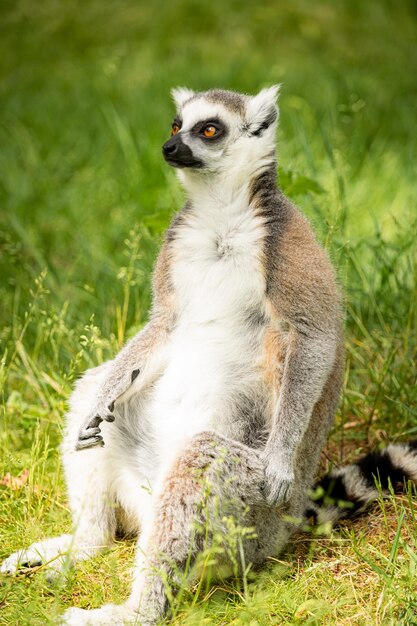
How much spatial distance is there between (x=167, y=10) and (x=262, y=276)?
8.20 metres

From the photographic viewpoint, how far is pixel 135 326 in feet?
15.5

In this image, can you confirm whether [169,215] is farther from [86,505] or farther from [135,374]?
[86,505]

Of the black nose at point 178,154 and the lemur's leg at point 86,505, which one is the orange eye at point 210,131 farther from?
the lemur's leg at point 86,505

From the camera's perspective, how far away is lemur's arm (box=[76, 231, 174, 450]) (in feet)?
11.4

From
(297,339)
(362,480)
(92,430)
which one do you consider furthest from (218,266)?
(362,480)

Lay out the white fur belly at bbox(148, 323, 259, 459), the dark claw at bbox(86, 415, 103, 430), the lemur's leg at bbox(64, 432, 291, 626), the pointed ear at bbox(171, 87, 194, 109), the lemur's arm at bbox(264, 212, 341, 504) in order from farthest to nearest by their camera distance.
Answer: the pointed ear at bbox(171, 87, 194, 109) < the dark claw at bbox(86, 415, 103, 430) < the white fur belly at bbox(148, 323, 259, 459) < the lemur's arm at bbox(264, 212, 341, 504) < the lemur's leg at bbox(64, 432, 291, 626)

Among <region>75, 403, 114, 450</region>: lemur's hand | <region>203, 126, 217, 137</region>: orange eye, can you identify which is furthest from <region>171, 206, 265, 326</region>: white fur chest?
<region>75, 403, 114, 450</region>: lemur's hand

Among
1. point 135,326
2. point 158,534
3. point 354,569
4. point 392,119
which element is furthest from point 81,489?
point 392,119

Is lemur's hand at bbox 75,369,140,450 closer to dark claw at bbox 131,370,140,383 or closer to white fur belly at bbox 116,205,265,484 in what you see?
dark claw at bbox 131,370,140,383

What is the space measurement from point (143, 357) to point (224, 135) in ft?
3.20

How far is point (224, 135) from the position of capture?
11.8 feet

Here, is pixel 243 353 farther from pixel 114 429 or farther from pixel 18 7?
pixel 18 7

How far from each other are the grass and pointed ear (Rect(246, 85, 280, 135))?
1.93 feet

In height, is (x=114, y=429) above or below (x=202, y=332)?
below
